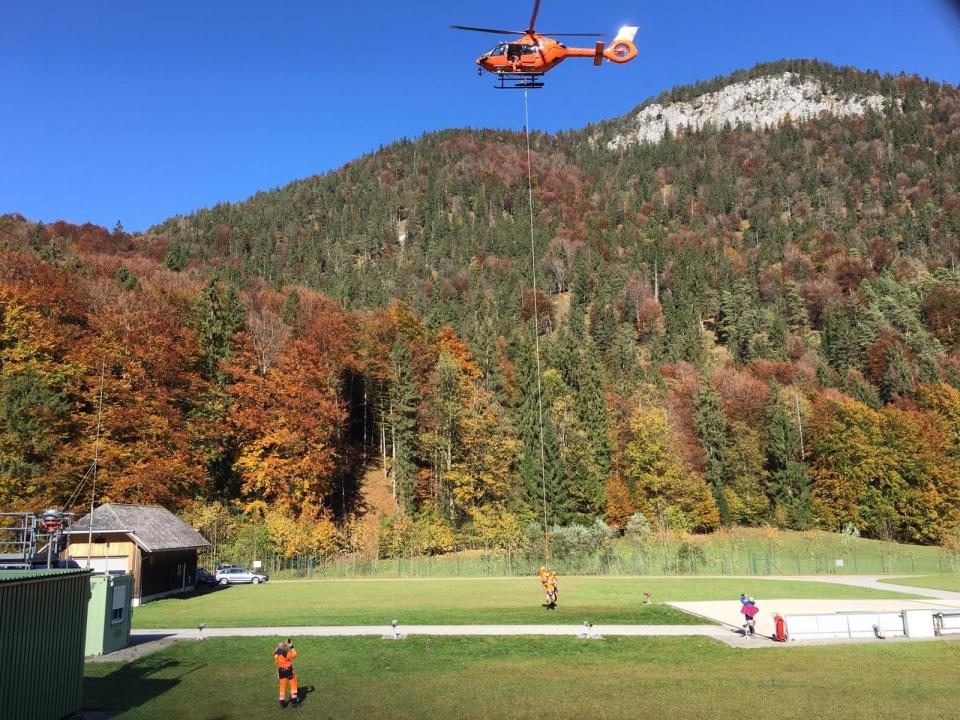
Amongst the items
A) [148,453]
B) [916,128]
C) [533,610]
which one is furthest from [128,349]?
[916,128]

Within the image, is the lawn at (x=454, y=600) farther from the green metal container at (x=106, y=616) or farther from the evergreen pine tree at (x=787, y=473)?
the evergreen pine tree at (x=787, y=473)

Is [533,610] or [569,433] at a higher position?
[569,433]

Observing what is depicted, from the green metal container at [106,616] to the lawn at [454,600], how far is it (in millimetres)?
5390

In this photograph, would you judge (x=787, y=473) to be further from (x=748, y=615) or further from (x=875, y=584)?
(x=748, y=615)

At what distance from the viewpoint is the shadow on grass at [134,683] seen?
579 inches

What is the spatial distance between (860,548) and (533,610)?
158ft

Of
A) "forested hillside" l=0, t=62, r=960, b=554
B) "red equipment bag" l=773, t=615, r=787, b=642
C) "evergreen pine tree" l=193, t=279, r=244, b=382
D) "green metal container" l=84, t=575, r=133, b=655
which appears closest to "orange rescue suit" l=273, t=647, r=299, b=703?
"green metal container" l=84, t=575, r=133, b=655

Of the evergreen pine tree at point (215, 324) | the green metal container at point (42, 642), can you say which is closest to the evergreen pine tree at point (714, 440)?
the evergreen pine tree at point (215, 324)

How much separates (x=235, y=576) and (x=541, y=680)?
3496 cm

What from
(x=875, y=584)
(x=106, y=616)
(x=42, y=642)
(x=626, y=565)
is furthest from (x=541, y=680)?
(x=626, y=565)

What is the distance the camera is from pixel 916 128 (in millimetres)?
199500

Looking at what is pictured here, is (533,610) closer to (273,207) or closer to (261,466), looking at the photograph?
(261,466)

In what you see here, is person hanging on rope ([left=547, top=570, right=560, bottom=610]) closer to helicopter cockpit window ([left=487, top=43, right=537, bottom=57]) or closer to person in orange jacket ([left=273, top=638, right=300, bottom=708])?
person in orange jacket ([left=273, top=638, right=300, bottom=708])

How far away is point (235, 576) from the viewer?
147 feet
